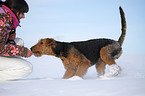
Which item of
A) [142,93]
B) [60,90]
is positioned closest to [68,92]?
[60,90]

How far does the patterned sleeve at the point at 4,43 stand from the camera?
11.0 ft

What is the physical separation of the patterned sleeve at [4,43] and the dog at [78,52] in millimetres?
1224

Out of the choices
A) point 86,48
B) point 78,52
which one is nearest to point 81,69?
point 78,52

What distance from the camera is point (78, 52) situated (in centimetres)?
502

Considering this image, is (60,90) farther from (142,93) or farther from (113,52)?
(113,52)

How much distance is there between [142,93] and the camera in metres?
2.14

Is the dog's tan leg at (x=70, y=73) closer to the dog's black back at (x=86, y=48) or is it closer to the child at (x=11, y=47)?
the dog's black back at (x=86, y=48)

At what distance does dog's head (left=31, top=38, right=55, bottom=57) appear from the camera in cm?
496

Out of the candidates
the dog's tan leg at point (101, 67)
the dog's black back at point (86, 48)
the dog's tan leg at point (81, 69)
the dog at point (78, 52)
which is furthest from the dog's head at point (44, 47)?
the dog's tan leg at point (101, 67)

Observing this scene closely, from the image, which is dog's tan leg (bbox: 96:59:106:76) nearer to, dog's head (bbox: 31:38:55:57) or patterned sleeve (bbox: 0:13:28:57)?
dog's head (bbox: 31:38:55:57)

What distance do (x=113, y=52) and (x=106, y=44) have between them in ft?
0.96

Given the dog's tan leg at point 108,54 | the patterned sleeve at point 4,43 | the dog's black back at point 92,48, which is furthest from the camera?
the dog's black back at point 92,48

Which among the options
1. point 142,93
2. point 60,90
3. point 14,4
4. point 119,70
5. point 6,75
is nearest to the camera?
point 142,93

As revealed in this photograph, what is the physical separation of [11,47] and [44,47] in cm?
137
